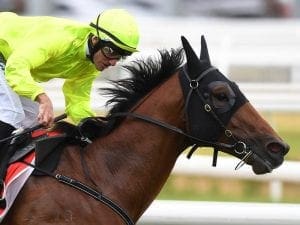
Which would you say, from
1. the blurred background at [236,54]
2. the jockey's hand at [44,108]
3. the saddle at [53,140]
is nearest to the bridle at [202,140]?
the saddle at [53,140]

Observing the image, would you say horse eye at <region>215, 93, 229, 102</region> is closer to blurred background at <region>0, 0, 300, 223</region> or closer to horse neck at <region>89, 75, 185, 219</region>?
horse neck at <region>89, 75, 185, 219</region>

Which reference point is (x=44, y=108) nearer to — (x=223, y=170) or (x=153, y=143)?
(x=153, y=143)

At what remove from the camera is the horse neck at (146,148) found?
552cm

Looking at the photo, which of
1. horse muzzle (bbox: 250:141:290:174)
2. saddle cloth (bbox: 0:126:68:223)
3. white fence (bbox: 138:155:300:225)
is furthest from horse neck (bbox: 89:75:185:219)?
white fence (bbox: 138:155:300:225)

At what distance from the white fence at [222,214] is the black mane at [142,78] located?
1417mm

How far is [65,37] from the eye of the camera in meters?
5.53

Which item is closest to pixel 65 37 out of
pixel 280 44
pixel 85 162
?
pixel 85 162

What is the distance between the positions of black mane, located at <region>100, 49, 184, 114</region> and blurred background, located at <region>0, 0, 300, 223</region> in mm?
2294

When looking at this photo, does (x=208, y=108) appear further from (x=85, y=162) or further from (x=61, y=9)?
(x=61, y=9)

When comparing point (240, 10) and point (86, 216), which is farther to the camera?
point (240, 10)

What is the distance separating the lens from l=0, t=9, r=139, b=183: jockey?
5.33m

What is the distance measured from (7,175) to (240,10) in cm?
1132

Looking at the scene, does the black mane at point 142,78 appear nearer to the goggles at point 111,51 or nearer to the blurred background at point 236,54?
the goggles at point 111,51

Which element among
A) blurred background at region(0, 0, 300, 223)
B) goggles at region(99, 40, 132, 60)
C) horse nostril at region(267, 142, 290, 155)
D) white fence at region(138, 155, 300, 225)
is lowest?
blurred background at region(0, 0, 300, 223)
